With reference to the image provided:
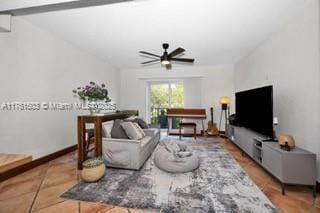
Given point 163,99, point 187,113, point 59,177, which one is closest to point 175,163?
point 59,177

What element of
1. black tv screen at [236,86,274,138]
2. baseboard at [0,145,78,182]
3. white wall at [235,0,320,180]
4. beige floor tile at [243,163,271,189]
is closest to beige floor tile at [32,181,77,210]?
baseboard at [0,145,78,182]

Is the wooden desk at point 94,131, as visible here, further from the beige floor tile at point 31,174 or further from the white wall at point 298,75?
the white wall at point 298,75

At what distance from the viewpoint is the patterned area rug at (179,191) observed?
183cm

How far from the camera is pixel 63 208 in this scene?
1808 mm

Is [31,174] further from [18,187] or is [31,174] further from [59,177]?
[59,177]

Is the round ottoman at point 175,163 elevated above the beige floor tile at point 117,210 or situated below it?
above

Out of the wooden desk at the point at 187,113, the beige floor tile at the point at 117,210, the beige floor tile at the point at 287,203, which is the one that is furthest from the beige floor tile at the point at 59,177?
the wooden desk at the point at 187,113

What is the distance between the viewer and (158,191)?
2.13m

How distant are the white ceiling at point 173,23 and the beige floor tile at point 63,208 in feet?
8.86

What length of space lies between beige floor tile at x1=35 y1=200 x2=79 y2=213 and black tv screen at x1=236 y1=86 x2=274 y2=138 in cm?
311

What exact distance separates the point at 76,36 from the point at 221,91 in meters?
4.92

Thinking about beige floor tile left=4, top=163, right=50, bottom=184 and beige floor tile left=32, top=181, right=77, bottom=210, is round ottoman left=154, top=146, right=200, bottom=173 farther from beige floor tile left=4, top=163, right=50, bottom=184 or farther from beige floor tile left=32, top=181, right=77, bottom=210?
beige floor tile left=4, top=163, right=50, bottom=184

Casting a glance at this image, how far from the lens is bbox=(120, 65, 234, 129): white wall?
19.9 ft

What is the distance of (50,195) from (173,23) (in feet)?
10.7
